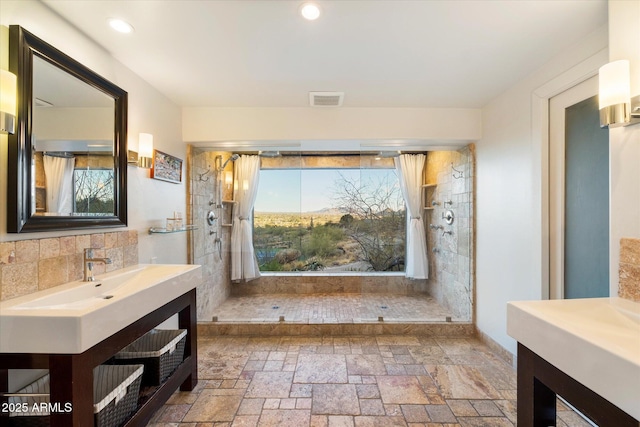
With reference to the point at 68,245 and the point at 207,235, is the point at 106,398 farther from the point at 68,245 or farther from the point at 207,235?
the point at 207,235

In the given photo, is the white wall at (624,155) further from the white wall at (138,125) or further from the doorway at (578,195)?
the white wall at (138,125)

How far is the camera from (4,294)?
1.25 m

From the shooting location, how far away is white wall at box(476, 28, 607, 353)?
1.95m

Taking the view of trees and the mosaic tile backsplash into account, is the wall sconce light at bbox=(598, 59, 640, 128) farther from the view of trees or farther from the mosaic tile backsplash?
the view of trees

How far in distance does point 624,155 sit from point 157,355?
275cm

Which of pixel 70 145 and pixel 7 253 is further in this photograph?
pixel 70 145

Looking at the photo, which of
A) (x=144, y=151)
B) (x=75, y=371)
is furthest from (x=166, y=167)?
(x=75, y=371)

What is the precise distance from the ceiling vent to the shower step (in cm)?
227

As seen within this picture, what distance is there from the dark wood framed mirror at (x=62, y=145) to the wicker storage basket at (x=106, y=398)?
79 cm

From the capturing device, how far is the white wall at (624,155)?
1294mm

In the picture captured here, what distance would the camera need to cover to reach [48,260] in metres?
1.47

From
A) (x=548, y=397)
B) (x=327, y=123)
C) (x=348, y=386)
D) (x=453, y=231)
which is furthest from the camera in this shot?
(x=453, y=231)

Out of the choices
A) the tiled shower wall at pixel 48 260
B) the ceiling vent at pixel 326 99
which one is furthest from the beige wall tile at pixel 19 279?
the ceiling vent at pixel 326 99

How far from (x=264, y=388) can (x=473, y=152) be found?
9.82 feet
